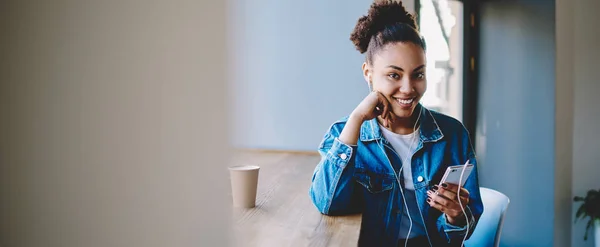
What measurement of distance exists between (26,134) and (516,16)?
306cm

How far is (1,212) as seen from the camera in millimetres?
159

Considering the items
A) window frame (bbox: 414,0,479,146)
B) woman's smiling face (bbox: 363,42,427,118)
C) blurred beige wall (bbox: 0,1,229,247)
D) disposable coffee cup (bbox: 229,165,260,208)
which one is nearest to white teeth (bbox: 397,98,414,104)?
woman's smiling face (bbox: 363,42,427,118)

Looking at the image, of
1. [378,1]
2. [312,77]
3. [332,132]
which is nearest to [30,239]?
[332,132]

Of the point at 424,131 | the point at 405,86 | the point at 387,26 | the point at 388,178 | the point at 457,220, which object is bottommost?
the point at 457,220

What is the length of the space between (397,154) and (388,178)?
0.23ft

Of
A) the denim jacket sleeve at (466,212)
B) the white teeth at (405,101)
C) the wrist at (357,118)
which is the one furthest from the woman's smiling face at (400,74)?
the denim jacket sleeve at (466,212)

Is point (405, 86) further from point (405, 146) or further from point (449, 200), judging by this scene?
point (449, 200)

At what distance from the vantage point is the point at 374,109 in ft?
4.05

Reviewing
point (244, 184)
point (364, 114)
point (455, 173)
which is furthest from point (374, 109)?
point (244, 184)

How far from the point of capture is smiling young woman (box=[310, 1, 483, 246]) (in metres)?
A: 1.23

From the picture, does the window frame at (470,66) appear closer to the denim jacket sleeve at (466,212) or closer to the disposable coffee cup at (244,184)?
the denim jacket sleeve at (466,212)

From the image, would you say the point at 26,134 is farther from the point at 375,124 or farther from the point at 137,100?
the point at 375,124

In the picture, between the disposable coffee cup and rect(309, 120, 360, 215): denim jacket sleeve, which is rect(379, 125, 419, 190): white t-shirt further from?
the disposable coffee cup

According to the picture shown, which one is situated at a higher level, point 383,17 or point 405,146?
point 383,17
